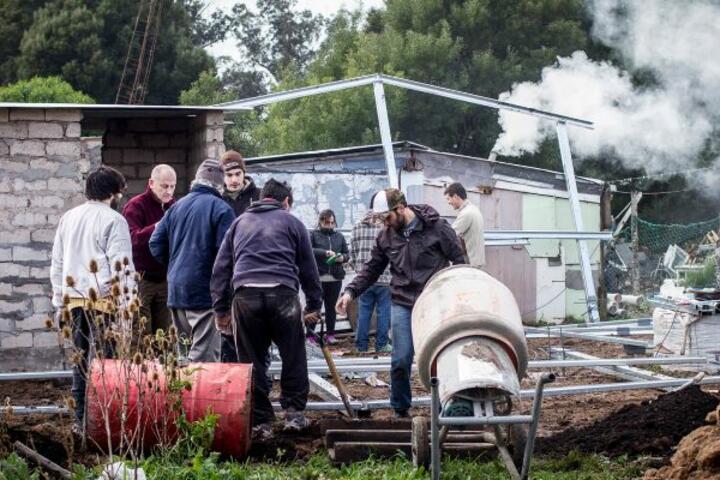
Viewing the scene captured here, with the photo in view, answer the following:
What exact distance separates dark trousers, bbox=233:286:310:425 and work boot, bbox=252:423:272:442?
0.51 ft

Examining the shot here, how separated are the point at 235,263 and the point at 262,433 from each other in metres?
1.17

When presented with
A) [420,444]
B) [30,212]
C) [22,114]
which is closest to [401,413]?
[420,444]

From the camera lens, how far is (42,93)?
117 feet

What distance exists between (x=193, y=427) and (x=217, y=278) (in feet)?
4.78

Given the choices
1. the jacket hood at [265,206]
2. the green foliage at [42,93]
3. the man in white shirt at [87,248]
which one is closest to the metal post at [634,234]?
the jacket hood at [265,206]

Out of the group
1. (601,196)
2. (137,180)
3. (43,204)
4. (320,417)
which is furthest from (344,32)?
(320,417)

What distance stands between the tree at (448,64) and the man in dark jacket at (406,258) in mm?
28727

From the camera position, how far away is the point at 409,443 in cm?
823

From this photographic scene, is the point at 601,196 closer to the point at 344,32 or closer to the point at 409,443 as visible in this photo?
the point at 409,443

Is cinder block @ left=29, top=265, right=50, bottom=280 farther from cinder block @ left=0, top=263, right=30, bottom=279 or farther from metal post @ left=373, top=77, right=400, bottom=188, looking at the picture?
metal post @ left=373, top=77, right=400, bottom=188

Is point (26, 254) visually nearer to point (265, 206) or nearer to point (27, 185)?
point (27, 185)

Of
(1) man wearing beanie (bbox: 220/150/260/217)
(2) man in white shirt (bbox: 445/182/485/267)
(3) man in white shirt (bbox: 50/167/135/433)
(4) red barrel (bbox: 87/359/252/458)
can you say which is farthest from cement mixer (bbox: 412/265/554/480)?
(2) man in white shirt (bbox: 445/182/485/267)

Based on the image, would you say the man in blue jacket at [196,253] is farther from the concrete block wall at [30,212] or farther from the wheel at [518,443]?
the concrete block wall at [30,212]

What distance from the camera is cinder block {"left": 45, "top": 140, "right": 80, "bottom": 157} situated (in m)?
13.2
